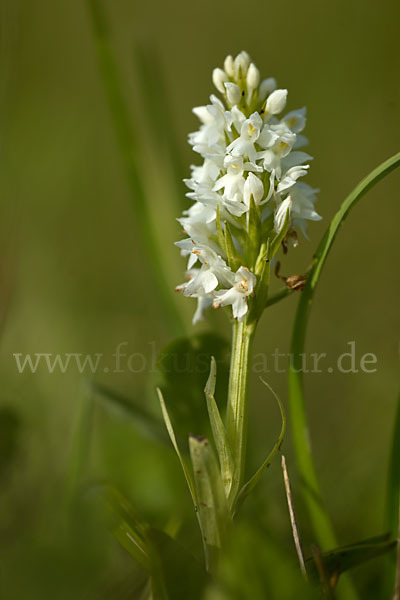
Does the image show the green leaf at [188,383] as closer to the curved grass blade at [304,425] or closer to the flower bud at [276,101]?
the curved grass blade at [304,425]

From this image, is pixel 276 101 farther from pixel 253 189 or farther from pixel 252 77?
pixel 253 189

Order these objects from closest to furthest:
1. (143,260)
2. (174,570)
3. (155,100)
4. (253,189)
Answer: (174,570)
(253,189)
(155,100)
(143,260)

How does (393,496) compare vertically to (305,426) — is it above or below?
below

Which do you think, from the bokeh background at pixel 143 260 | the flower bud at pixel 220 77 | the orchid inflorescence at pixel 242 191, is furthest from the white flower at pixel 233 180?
the bokeh background at pixel 143 260

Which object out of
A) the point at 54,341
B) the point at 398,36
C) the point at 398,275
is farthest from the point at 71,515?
the point at 398,36

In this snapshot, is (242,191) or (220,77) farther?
(220,77)

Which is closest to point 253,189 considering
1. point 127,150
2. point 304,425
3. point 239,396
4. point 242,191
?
point 242,191

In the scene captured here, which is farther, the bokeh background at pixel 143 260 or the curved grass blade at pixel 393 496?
the bokeh background at pixel 143 260
